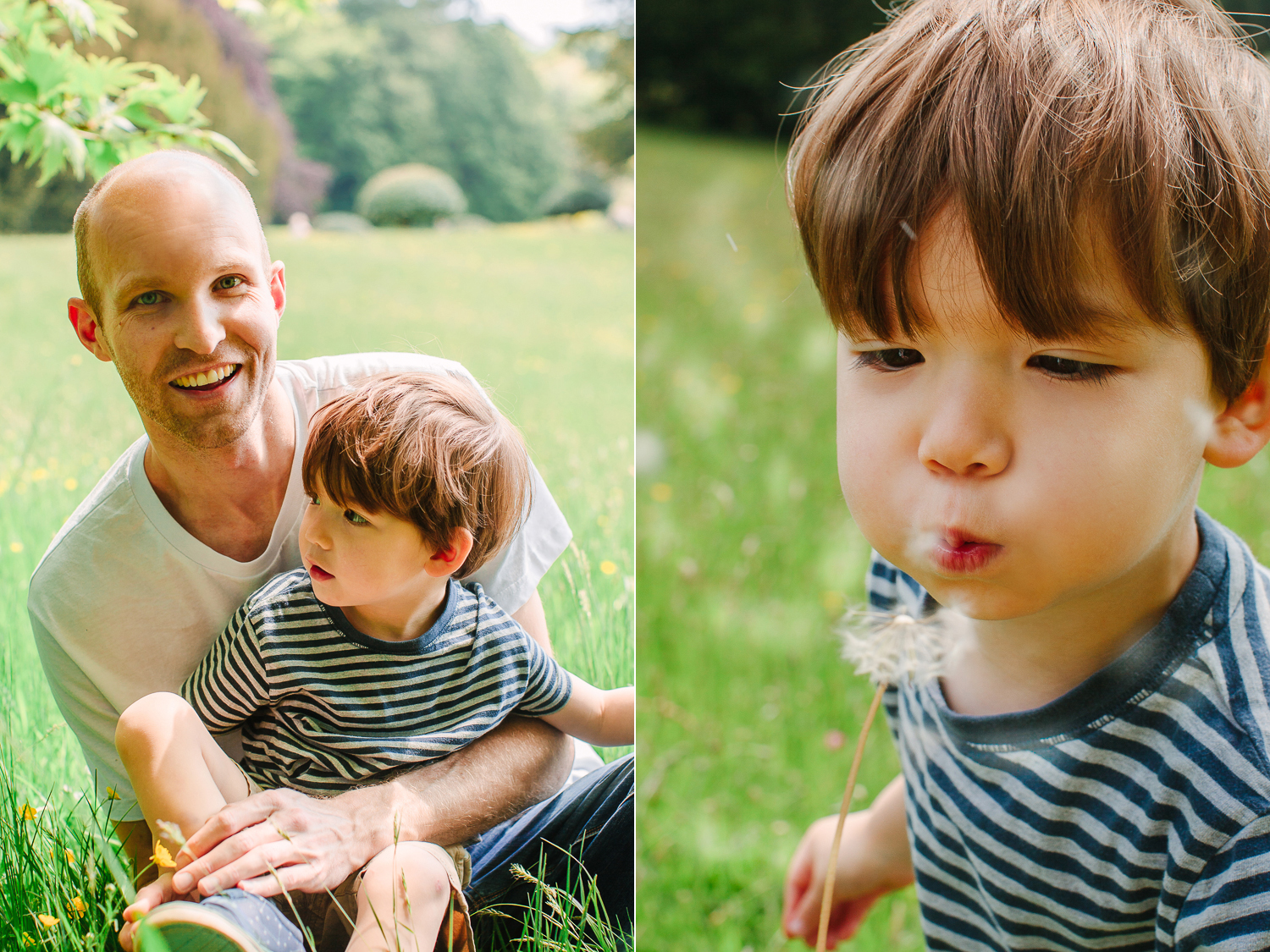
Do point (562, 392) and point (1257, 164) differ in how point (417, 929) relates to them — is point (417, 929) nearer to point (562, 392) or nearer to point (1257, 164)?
point (562, 392)

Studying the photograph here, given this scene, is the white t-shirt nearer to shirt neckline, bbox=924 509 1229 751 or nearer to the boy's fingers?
the boy's fingers

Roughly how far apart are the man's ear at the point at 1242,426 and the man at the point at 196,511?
0.68 meters

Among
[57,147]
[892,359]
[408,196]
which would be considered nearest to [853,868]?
[892,359]

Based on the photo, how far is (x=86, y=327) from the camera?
40.5 inches

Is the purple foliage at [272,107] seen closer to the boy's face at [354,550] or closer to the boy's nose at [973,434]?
the boy's face at [354,550]

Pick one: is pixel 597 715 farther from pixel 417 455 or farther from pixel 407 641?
pixel 417 455

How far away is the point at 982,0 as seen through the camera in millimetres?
935

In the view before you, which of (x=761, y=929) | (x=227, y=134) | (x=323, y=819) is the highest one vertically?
(x=227, y=134)

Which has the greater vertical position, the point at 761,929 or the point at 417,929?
the point at 417,929

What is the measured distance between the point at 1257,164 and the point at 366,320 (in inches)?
32.5

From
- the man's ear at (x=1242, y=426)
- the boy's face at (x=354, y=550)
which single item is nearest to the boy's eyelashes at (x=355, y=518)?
the boy's face at (x=354, y=550)

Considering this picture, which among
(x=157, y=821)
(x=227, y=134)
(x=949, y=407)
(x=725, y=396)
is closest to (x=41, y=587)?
(x=157, y=821)

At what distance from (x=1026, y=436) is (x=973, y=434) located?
1.7 inches

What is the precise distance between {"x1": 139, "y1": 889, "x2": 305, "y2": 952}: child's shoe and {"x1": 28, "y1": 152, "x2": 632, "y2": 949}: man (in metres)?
0.02
